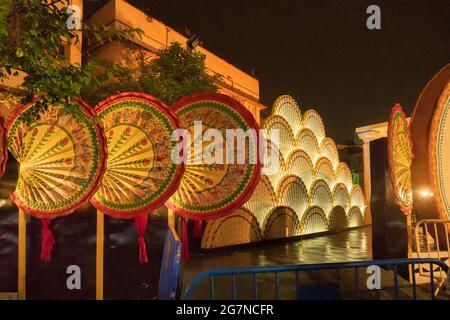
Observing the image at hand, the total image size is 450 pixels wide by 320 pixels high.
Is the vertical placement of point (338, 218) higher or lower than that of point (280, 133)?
lower

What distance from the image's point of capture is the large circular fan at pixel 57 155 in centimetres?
497

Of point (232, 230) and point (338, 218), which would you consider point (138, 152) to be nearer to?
point (232, 230)

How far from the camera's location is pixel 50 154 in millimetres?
5035

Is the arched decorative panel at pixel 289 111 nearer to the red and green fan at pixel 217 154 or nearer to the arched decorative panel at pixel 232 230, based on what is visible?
the arched decorative panel at pixel 232 230

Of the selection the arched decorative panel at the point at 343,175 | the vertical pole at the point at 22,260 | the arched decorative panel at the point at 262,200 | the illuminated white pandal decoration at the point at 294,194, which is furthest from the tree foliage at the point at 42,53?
the arched decorative panel at the point at 343,175

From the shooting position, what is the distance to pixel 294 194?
1297 centimetres

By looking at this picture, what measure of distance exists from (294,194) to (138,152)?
8.61m

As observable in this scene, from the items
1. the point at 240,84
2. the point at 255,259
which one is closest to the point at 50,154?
the point at 255,259

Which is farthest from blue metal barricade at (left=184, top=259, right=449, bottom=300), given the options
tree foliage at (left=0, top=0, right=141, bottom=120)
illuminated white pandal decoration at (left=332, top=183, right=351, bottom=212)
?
illuminated white pandal decoration at (left=332, top=183, right=351, bottom=212)

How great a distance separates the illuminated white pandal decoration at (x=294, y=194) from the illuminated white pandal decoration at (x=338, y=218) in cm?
201

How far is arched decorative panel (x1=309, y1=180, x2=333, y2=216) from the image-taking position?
13891 millimetres

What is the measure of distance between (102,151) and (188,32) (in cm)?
2555

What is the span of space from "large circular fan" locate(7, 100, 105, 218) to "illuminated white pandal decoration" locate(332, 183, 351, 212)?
11.7 m

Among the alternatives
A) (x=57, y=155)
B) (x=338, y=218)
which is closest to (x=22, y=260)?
(x=57, y=155)
